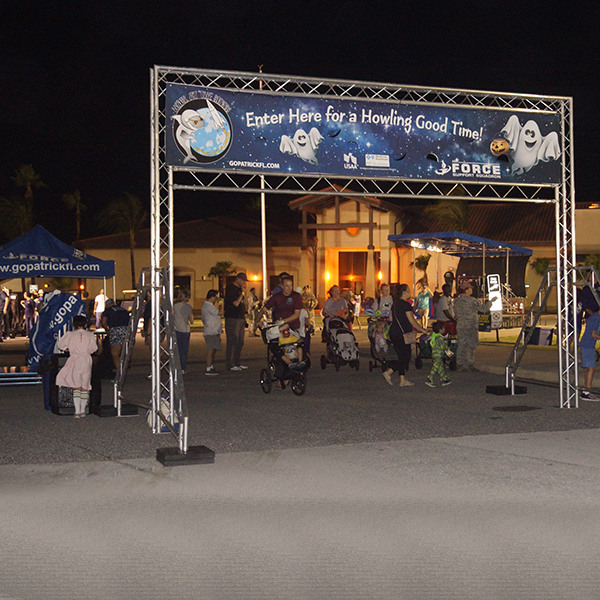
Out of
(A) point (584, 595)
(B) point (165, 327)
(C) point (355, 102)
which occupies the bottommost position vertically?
(A) point (584, 595)

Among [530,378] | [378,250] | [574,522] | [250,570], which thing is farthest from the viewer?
[378,250]

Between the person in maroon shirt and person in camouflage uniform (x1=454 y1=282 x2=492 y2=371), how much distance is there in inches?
151

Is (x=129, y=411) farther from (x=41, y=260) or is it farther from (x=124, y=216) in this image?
(x=124, y=216)

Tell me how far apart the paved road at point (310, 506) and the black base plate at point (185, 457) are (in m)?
0.12

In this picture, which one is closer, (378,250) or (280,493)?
(280,493)

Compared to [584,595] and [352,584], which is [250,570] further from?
[584,595]

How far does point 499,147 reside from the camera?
44.4 ft

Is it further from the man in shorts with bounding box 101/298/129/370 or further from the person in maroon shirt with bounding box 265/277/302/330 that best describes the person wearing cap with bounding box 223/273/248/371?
the person in maroon shirt with bounding box 265/277/302/330

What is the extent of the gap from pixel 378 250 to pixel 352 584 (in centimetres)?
5104

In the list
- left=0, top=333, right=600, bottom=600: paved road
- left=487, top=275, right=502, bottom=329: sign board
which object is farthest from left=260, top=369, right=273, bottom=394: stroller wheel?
left=487, top=275, right=502, bottom=329: sign board

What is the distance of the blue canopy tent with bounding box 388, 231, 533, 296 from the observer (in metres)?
26.9

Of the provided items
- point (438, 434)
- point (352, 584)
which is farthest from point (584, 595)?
point (438, 434)

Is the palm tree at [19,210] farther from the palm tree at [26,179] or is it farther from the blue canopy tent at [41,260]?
the blue canopy tent at [41,260]

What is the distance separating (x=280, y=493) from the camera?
24.1 ft
